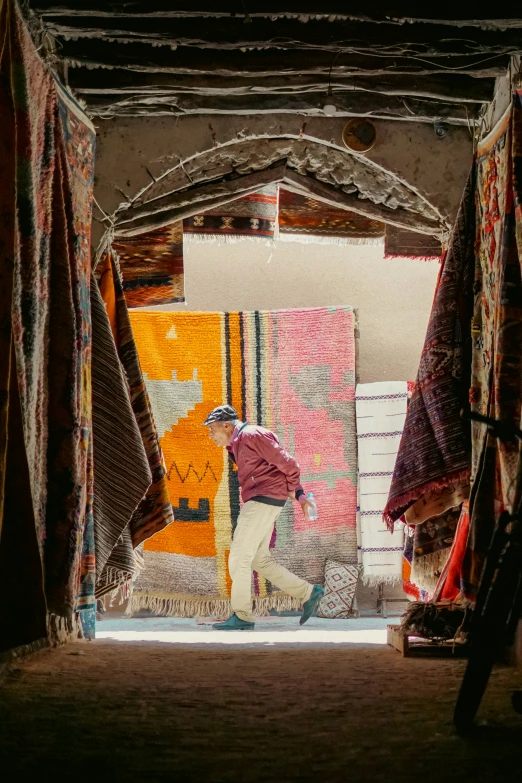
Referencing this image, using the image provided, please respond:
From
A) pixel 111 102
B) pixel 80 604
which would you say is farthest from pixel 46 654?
pixel 111 102

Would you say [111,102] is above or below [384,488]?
above

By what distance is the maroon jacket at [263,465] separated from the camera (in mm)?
6840

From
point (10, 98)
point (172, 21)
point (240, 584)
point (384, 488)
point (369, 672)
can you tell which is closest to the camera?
point (10, 98)

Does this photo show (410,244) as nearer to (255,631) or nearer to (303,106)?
(303,106)

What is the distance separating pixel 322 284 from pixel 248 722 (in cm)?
628

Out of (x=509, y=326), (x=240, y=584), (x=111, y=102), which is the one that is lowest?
(x=240, y=584)

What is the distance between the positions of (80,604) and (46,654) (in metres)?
0.22

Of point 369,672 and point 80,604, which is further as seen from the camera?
point 80,604

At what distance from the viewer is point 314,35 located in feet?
12.9

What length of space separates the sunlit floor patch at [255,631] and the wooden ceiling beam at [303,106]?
263 cm

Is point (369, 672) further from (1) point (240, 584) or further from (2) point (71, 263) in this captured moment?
(1) point (240, 584)

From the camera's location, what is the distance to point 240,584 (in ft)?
22.0

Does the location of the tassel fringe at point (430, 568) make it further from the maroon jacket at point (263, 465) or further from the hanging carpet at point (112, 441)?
the maroon jacket at point (263, 465)

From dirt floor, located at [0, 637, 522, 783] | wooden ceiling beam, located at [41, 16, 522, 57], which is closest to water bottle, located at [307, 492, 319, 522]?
dirt floor, located at [0, 637, 522, 783]
